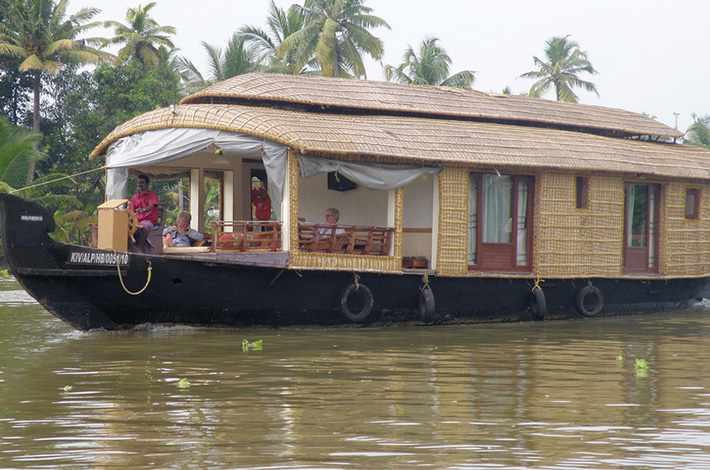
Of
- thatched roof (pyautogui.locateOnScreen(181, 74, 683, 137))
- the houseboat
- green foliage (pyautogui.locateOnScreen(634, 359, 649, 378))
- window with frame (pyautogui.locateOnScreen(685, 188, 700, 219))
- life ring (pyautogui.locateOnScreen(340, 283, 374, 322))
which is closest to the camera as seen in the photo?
green foliage (pyautogui.locateOnScreen(634, 359, 649, 378))

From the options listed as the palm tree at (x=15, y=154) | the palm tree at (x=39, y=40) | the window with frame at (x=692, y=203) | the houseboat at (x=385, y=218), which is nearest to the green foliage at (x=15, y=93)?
the palm tree at (x=39, y=40)

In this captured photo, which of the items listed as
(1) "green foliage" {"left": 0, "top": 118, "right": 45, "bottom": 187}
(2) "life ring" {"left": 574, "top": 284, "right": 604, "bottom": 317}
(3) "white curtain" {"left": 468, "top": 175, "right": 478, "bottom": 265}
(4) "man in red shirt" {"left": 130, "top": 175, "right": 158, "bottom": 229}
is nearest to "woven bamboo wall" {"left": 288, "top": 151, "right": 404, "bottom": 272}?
(3) "white curtain" {"left": 468, "top": 175, "right": 478, "bottom": 265}

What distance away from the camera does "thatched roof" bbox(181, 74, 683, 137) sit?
33.3ft

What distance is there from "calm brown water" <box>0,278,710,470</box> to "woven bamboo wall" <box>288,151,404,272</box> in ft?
2.40

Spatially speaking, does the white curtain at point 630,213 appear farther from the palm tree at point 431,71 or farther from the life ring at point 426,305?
the palm tree at point 431,71

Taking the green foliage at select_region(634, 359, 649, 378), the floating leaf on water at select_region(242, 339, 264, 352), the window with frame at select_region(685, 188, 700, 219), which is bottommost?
the floating leaf on water at select_region(242, 339, 264, 352)

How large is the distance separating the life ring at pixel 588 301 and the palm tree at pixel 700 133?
2930 centimetres

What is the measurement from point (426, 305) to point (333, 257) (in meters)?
1.27

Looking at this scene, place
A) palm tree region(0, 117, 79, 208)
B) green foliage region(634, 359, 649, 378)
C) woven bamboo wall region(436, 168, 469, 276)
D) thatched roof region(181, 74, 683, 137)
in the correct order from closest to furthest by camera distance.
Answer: green foliage region(634, 359, 649, 378) → woven bamboo wall region(436, 168, 469, 276) → thatched roof region(181, 74, 683, 137) → palm tree region(0, 117, 79, 208)

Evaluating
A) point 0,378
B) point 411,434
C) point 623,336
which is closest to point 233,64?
point 623,336

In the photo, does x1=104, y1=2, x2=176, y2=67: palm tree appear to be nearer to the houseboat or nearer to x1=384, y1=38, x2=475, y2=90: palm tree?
x1=384, y1=38, x2=475, y2=90: palm tree

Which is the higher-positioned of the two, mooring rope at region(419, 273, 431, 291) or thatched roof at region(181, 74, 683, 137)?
thatched roof at region(181, 74, 683, 137)

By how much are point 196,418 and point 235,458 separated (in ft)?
2.91

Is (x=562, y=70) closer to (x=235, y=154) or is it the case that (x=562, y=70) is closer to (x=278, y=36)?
(x=278, y=36)
